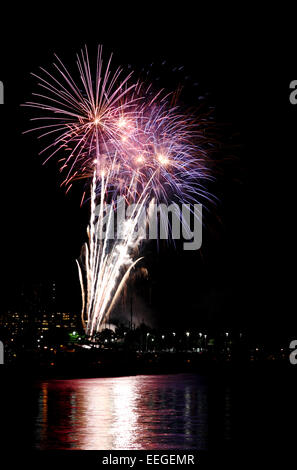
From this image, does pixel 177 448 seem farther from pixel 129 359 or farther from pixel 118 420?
pixel 129 359

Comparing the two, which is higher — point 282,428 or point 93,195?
point 93,195

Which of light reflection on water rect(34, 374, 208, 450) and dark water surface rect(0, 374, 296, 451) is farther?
dark water surface rect(0, 374, 296, 451)

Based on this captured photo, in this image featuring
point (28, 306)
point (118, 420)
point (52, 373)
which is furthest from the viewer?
point (28, 306)

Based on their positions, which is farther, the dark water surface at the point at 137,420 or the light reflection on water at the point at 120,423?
the dark water surface at the point at 137,420

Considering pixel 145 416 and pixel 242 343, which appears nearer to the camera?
pixel 145 416

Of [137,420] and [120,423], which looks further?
[137,420]

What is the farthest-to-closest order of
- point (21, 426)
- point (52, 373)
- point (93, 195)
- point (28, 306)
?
point (28, 306) → point (52, 373) → point (93, 195) → point (21, 426)

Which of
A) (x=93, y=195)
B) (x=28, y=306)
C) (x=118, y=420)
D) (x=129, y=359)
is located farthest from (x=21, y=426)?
(x=28, y=306)
